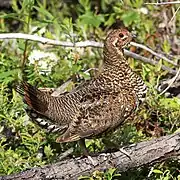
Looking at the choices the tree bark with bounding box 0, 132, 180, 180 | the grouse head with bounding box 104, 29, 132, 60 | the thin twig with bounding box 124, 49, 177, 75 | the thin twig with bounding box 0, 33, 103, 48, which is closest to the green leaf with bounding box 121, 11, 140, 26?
the thin twig with bounding box 124, 49, 177, 75

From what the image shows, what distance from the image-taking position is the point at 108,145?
16.4 feet

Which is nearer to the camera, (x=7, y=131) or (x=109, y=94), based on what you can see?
(x=109, y=94)

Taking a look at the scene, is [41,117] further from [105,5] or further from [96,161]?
[105,5]

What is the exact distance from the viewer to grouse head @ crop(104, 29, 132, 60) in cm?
479

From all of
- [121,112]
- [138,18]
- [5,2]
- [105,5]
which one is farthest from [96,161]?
[5,2]

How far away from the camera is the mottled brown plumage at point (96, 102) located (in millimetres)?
4461

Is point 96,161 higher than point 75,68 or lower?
lower

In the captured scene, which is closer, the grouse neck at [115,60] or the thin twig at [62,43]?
the grouse neck at [115,60]

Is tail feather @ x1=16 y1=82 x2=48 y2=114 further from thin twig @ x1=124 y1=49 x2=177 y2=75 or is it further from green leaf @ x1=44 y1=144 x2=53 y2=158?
thin twig @ x1=124 y1=49 x2=177 y2=75

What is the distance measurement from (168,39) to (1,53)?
189 cm

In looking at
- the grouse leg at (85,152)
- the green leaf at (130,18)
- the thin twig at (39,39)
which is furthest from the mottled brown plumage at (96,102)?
the green leaf at (130,18)

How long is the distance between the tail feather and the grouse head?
0.63 meters

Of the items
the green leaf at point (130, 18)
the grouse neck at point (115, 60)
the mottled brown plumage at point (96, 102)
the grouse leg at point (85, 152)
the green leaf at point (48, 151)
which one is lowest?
the green leaf at point (48, 151)

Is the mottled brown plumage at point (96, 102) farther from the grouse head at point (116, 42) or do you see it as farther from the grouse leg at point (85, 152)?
the grouse leg at point (85, 152)
